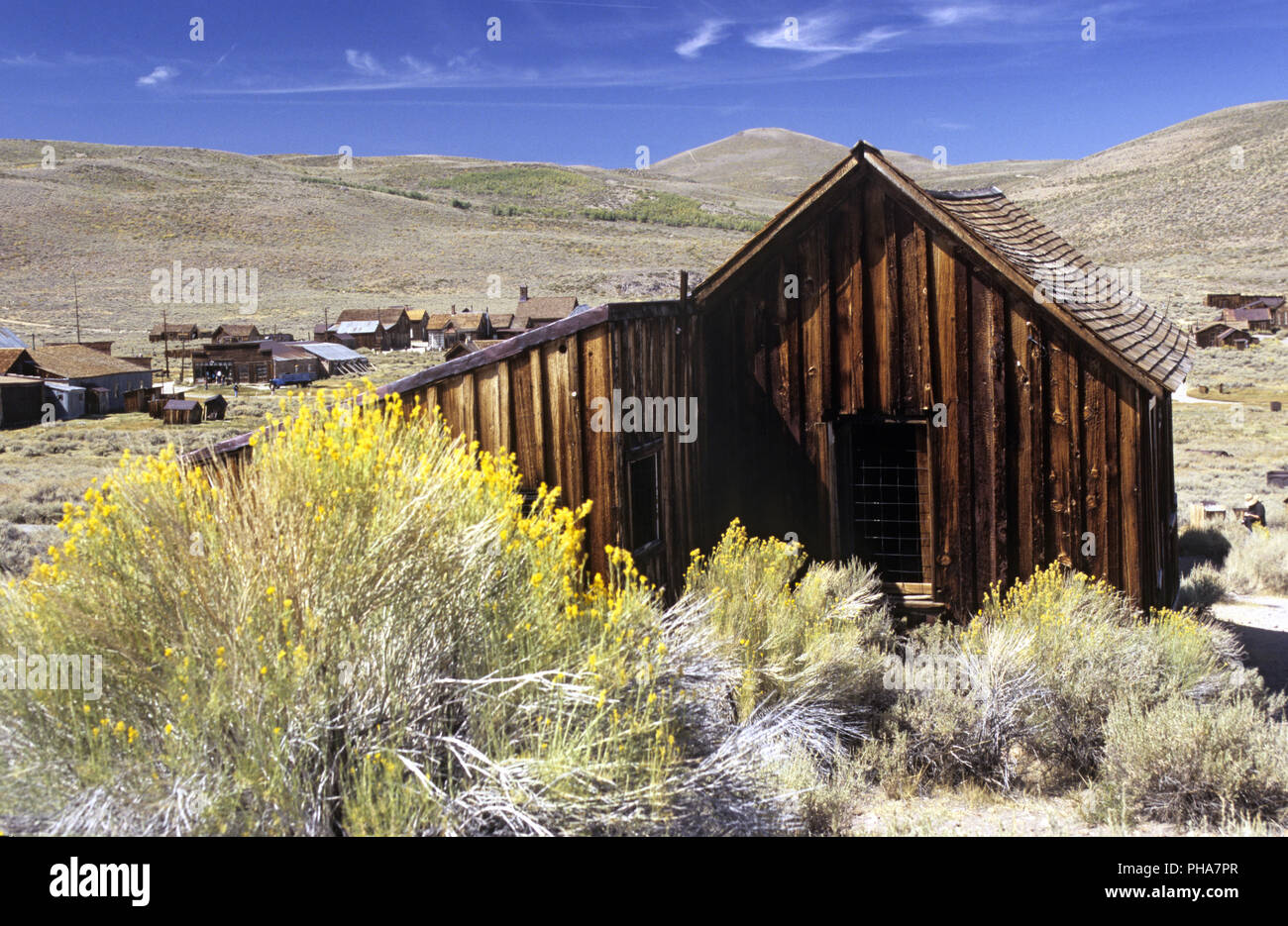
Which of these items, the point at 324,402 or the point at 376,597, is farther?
the point at 324,402

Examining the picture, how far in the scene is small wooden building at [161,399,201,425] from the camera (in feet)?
108

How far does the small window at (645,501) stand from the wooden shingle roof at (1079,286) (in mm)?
3209

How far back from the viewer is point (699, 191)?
169 m

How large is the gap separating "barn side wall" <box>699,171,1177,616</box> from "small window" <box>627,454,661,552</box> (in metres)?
0.92

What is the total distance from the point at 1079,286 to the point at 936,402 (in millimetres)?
1937

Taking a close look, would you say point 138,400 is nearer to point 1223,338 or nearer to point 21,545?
point 21,545

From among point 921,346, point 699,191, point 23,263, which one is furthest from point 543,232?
point 921,346

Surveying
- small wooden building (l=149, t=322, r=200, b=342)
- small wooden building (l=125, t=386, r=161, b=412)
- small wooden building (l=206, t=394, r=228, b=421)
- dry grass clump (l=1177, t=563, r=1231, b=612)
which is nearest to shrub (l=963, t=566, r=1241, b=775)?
dry grass clump (l=1177, t=563, r=1231, b=612)

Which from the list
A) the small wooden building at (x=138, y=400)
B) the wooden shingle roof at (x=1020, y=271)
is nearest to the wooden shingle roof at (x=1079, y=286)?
the wooden shingle roof at (x=1020, y=271)

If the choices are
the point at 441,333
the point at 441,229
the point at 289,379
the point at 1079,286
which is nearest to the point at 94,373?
the point at 289,379

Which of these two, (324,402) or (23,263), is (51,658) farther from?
(23,263)

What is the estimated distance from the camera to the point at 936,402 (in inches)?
324

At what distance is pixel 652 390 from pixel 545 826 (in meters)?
4.24
